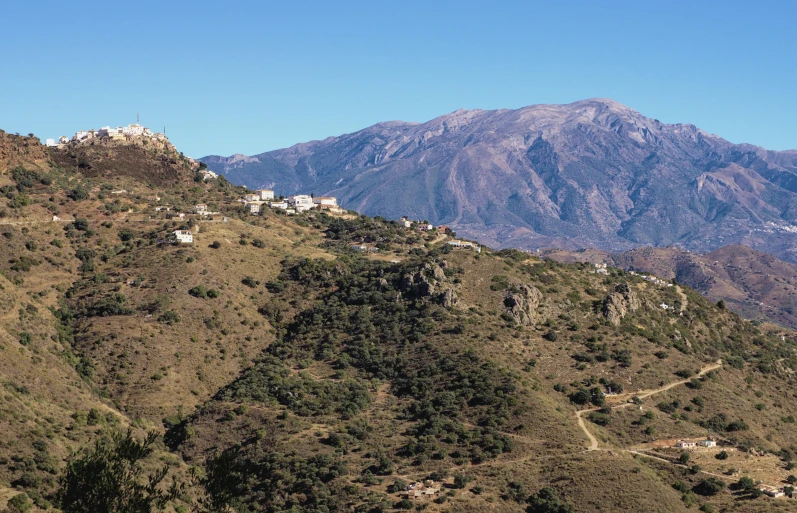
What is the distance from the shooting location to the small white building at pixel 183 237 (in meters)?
110

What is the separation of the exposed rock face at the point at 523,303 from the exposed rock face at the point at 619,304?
7367 millimetres

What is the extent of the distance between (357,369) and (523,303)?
788 inches

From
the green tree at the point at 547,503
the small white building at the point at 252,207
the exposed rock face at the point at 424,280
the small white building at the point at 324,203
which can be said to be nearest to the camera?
the green tree at the point at 547,503

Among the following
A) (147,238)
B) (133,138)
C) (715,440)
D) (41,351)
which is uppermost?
(133,138)

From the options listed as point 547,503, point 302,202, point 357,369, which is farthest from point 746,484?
point 302,202

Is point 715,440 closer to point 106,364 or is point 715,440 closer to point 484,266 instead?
point 484,266

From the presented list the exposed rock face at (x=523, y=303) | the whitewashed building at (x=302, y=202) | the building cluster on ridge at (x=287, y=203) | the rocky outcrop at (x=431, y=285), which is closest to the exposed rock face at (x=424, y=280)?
the rocky outcrop at (x=431, y=285)

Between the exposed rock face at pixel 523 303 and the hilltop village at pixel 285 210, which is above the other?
the hilltop village at pixel 285 210

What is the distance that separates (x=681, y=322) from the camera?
111 meters

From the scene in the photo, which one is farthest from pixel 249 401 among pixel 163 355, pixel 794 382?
pixel 794 382

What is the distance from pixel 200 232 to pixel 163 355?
28174 mm

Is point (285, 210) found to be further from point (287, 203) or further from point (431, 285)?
point (431, 285)

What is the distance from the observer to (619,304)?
348ft

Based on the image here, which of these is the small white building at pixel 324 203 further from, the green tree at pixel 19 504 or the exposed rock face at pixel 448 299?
the green tree at pixel 19 504
